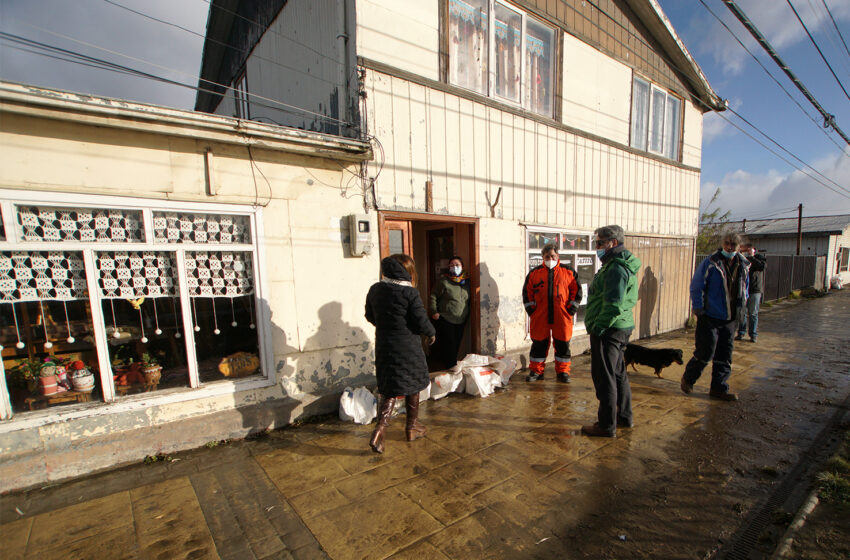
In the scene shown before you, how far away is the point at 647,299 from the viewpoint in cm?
807

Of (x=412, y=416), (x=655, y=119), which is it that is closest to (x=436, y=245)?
(x=412, y=416)

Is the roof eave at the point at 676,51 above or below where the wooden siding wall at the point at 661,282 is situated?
above

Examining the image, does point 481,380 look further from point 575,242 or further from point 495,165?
point 575,242

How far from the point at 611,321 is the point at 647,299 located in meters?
5.76

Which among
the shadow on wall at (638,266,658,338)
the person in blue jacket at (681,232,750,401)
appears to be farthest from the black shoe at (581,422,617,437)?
the shadow on wall at (638,266,658,338)

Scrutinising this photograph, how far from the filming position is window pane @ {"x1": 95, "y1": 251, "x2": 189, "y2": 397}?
3197mm

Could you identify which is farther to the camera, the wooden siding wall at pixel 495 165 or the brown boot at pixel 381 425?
the wooden siding wall at pixel 495 165

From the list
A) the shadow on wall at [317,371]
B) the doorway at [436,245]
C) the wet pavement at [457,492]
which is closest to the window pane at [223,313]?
the shadow on wall at [317,371]

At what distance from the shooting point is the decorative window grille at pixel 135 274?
10.3 ft

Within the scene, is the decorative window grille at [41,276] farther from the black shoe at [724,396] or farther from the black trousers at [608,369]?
the black shoe at [724,396]

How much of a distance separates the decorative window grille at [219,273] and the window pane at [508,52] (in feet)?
14.4

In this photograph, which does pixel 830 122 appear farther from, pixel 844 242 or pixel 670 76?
pixel 844 242

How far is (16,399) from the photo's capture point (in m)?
2.94

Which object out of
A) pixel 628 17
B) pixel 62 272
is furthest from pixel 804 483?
pixel 628 17
